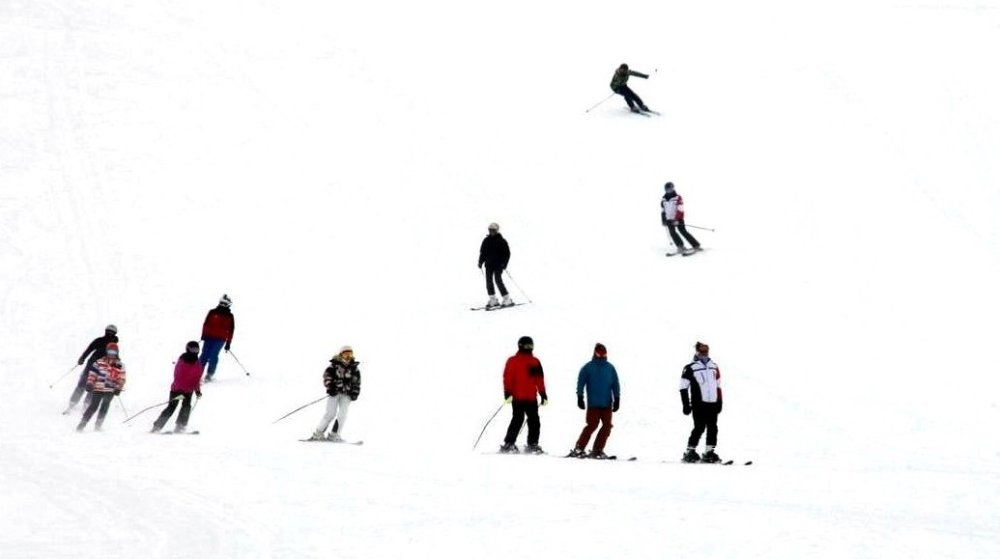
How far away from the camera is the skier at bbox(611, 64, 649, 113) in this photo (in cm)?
2841

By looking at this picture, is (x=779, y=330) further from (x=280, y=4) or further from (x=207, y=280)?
(x=280, y=4)

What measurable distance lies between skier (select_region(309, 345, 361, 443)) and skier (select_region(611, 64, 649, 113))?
16.0 m

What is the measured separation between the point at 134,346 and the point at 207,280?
293 centimetres

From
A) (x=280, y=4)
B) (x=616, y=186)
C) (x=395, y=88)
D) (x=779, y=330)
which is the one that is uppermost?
(x=280, y=4)

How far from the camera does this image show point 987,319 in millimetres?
17500

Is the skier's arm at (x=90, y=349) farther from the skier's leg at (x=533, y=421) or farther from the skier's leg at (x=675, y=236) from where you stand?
the skier's leg at (x=675, y=236)

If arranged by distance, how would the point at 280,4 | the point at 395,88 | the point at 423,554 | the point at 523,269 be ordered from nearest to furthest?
the point at 423,554 < the point at 523,269 < the point at 395,88 < the point at 280,4

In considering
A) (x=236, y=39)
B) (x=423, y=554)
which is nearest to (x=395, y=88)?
(x=236, y=39)

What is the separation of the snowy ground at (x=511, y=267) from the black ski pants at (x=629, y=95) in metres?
0.66

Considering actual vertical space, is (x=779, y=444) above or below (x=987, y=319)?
below

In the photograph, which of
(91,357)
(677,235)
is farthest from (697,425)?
(91,357)

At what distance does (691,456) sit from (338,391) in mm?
4138

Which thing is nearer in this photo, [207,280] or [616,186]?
[207,280]

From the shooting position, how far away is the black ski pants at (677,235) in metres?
20.7
